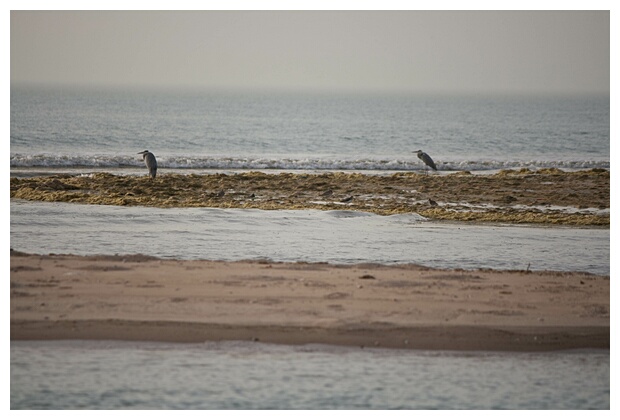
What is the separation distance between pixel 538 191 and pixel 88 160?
1543 centimetres

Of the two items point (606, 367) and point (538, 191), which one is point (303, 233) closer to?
point (606, 367)

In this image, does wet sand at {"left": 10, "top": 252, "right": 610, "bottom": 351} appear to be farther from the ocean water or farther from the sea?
the ocean water

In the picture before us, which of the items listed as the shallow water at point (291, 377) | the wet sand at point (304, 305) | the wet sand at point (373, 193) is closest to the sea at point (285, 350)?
the shallow water at point (291, 377)

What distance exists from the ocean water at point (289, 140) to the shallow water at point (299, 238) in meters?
13.0

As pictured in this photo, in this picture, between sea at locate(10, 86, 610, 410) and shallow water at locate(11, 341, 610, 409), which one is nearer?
shallow water at locate(11, 341, 610, 409)

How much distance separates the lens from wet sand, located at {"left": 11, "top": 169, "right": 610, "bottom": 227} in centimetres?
1744

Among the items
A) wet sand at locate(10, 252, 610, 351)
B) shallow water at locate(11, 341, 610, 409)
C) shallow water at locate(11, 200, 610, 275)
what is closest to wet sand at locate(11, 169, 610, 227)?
shallow water at locate(11, 200, 610, 275)

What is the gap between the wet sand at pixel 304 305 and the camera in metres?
8.43

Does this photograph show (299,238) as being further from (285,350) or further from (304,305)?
(285,350)

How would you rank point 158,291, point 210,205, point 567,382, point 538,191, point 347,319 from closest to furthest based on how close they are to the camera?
point 567,382, point 347,319, point 158,291, point 210,205, point 538,191

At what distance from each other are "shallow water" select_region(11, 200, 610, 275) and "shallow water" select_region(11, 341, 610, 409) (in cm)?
377

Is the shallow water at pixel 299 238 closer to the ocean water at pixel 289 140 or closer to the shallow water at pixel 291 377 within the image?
the shallow water at pixel 291 377

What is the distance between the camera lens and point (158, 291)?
31.1 ft
